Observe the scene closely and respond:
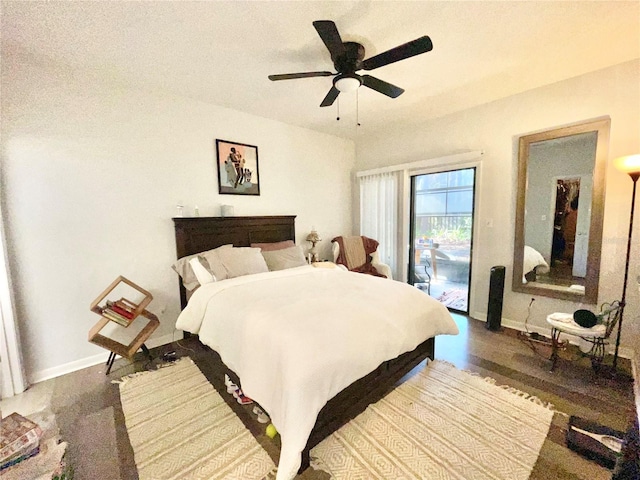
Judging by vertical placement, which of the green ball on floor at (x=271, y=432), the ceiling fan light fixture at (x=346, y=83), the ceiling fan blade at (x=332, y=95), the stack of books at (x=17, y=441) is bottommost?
the green ball on floor at (x=271, y=432)

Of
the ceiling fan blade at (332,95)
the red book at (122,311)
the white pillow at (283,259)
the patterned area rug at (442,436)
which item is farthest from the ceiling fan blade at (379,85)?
the red book at (122,311)

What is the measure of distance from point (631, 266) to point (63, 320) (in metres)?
5.17

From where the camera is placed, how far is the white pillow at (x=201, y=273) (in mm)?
2473

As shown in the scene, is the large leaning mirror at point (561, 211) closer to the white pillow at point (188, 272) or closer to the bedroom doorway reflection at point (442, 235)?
the bedroom doorway reflection at point (442, 235)

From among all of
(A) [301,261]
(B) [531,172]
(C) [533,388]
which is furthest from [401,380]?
(B) [531,172]

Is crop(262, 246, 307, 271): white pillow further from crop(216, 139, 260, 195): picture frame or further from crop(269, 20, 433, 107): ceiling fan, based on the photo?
crop(269, 20, 433, 107): ceiling fan

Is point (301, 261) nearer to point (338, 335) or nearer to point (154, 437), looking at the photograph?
point (338, 335)

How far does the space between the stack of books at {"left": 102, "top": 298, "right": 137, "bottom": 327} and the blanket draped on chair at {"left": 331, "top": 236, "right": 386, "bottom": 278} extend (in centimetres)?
263

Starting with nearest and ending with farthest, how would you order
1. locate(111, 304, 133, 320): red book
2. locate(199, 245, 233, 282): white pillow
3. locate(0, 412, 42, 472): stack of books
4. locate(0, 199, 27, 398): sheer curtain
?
locate(0, 412, 42, 472): stack of books → locate(0, 199, 27, 398): sheer curtain → locate(111, 304, 133, 320): red book → locate(199, 245, 233, 282): white pillow

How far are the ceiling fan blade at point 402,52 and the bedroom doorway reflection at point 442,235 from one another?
2.41 meters

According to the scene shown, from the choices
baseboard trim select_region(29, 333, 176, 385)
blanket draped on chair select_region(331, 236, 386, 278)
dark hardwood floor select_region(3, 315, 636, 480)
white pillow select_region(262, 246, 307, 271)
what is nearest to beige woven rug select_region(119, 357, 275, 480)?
dark hardwood floor select_region(3, 315, 636, 480)

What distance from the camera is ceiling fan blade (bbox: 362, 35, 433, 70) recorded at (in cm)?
153

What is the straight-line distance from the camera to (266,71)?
232 centimetres

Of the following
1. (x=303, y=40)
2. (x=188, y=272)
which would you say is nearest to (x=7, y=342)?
(x=188, y=272)
